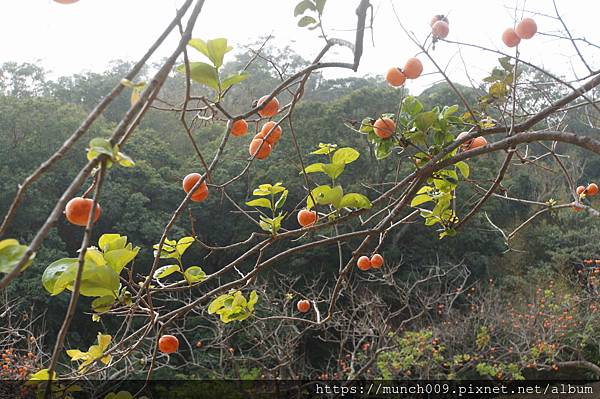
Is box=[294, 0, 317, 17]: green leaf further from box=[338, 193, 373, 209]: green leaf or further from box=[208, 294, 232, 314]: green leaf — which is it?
box=[208, 294, 232, 314]: green leaf

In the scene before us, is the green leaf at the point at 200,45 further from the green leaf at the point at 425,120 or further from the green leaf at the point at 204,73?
the green leaf at the point at 425,120

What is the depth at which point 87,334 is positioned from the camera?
6.64 m

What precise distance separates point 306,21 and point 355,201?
0.28m

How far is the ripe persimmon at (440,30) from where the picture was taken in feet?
3.15

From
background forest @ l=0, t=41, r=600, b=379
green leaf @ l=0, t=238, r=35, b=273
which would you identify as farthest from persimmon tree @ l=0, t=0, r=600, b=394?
background forest @ l=0, t=41, r=600, b=379

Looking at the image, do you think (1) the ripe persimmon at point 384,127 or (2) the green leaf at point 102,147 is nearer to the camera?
(2) the green leaf at point 102,147

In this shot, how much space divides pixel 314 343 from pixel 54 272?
6.87m

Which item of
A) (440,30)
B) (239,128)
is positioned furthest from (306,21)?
(440,30)

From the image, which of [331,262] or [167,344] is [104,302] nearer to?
[167,344]

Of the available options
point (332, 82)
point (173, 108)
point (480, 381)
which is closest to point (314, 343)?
point (480, 381)

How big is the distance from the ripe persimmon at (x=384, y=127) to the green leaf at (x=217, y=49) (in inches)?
13.8

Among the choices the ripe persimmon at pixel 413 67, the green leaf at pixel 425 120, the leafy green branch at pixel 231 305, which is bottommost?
the leafy green branch at pixel 231 305

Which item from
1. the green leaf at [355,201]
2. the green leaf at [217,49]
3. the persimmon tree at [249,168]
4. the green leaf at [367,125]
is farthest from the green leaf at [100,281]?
the green leaf at [367,125]

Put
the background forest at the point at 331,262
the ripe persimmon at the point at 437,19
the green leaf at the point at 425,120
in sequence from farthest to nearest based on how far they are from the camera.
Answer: the background forest at the point at 331,262 → the ripe persimmon at the point at 437,19 → the green leaf at the point at 425,120
